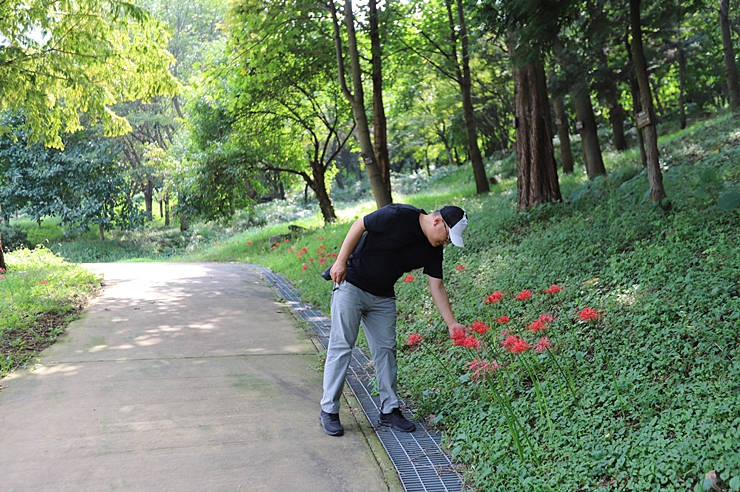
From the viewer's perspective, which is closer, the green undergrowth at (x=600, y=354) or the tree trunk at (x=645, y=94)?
the green undergrowth at (x=600, y=354)

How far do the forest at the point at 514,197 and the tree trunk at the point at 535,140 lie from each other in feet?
0.11

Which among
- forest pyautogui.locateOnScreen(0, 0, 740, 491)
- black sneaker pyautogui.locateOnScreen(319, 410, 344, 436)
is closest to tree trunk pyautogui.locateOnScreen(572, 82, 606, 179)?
forest pyautogui.locateOnScreen(0, 0, 740, 491)

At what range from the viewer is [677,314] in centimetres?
477

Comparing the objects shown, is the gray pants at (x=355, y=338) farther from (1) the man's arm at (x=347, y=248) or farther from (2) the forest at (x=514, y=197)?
(2) the forest at (x=514, y=197)

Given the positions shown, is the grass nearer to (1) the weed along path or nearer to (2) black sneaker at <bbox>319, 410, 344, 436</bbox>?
(2) black sneaker at <bbox>319, 410, 344, 436</bbox>

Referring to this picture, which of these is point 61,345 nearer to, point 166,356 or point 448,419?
point 166,356

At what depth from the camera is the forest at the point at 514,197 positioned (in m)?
3.86

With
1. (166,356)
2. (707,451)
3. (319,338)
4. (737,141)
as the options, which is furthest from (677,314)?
(737,141)

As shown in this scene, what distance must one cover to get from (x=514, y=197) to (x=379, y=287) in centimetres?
881

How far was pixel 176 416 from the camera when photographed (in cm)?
455

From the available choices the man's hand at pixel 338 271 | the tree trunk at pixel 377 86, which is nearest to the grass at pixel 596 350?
the man's hand at pixel 338 271

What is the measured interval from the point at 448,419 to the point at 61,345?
4109 millimetres

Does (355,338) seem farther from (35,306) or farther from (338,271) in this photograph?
(35,306)

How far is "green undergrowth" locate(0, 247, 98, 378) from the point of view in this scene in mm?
6082
